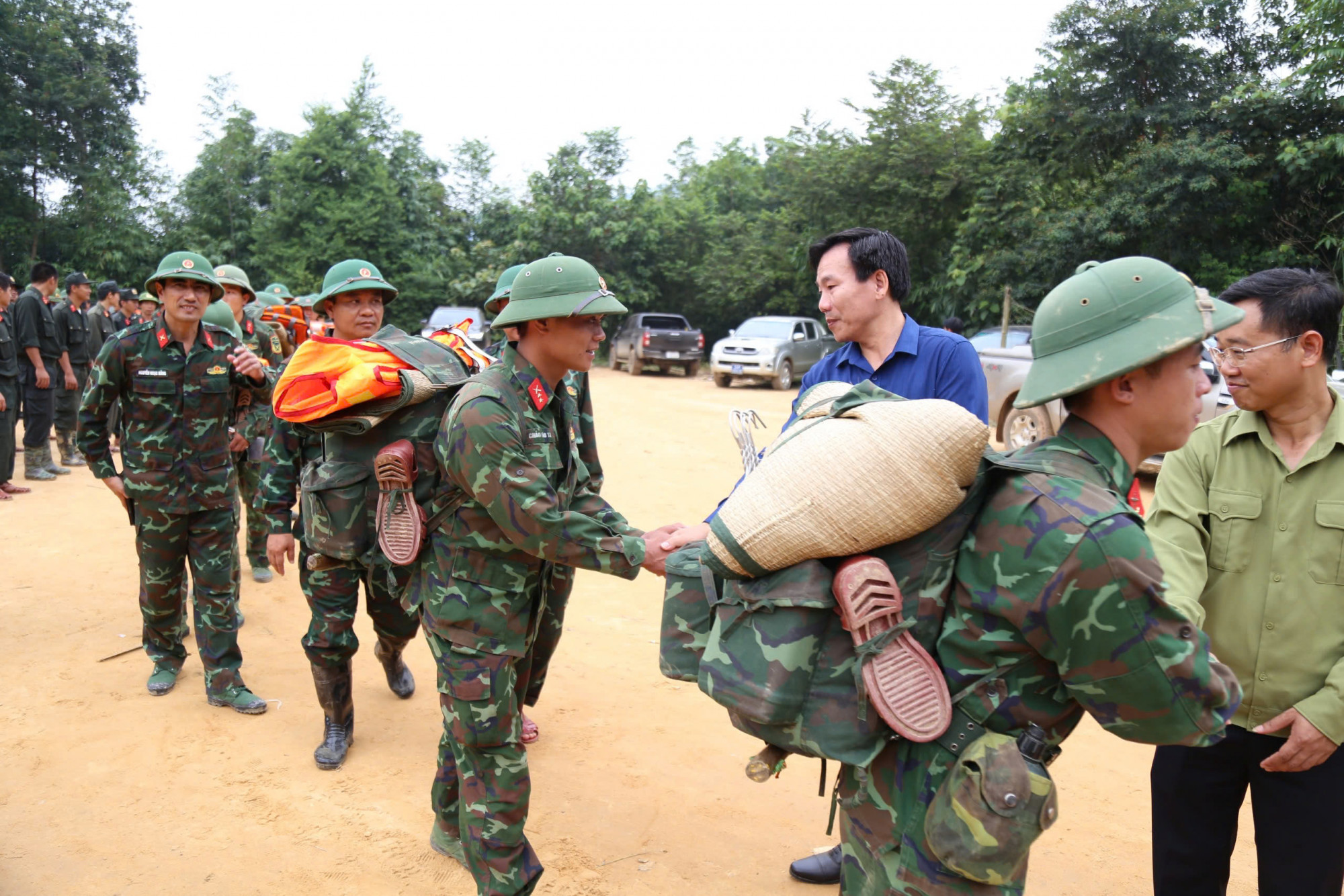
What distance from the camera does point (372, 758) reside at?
4691mm

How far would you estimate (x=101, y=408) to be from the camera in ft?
16.5

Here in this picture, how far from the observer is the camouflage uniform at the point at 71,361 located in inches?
440

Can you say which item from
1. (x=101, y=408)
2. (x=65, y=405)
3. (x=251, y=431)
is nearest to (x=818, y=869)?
(x=101, y=408)

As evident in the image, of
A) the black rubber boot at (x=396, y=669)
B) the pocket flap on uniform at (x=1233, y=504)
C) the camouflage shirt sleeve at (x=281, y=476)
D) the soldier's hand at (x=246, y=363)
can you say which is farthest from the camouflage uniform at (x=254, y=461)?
the pocket flap on uniform at (x=1233, y=504)

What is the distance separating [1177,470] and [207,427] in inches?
189

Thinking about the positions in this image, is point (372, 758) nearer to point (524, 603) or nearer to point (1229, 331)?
point (524, 603)

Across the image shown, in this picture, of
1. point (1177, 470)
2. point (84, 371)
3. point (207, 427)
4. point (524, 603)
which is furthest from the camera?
point (84, 371)

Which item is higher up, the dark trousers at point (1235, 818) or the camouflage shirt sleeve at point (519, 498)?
the camouflage shirt sleeve at point (519, 498)

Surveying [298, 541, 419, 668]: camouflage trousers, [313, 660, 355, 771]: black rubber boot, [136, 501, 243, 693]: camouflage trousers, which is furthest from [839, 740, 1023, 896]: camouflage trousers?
[136, 501, 243, 693]: camouflage trousers

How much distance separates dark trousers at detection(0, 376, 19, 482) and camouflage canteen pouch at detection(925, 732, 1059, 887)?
34.3ft

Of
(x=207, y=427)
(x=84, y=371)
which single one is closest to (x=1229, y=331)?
(x=207, y=427)

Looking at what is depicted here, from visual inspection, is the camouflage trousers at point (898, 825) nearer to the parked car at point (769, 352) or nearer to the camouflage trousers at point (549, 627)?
the camouflage trousers at point (549, 627)

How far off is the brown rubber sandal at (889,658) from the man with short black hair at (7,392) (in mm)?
10219

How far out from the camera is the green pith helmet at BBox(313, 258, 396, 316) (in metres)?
4.56
